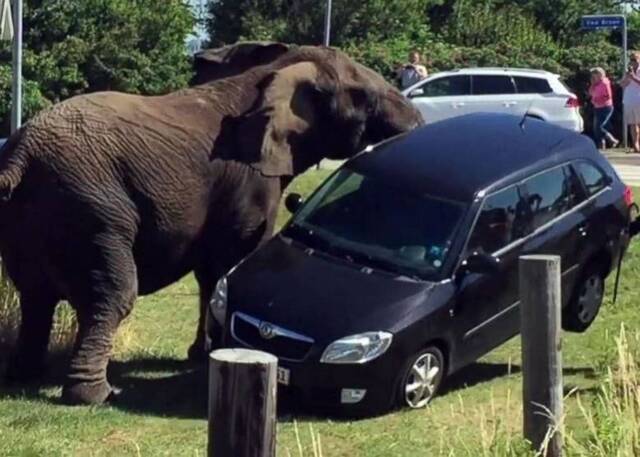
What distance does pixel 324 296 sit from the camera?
980 centimetres

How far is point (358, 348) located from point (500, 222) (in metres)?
1.65

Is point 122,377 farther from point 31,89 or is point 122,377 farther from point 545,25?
point 545,25

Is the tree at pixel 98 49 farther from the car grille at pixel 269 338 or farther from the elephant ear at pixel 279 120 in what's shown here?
the car grille at pixel 269 338

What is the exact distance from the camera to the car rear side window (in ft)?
96.4

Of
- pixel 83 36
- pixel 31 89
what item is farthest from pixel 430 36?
pixel 31 89

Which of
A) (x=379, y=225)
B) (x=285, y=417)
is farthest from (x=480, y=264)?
(x=285, y=417)

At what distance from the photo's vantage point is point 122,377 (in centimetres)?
1097

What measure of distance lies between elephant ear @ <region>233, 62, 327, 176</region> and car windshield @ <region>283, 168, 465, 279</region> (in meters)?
0.41

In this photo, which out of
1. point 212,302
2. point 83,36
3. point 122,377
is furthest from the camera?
point 83,36

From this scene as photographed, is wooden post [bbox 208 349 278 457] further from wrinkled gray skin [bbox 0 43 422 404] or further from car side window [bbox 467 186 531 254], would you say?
car side window [bbox 467 186 531 254]

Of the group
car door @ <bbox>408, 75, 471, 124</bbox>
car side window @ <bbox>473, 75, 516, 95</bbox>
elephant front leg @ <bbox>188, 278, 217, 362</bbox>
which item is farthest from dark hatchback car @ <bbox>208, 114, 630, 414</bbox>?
car side window @ <bbox>473, 75, 516, 95</bbox>

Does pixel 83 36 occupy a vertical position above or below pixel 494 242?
below

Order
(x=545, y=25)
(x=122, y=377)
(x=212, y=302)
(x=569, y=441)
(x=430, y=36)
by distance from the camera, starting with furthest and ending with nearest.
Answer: (x=545, y=25)
(x=430, y=36)
(x=122, y=377)
(x=212, y=302)
(x=569, y=441)

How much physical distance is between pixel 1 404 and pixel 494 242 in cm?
342
